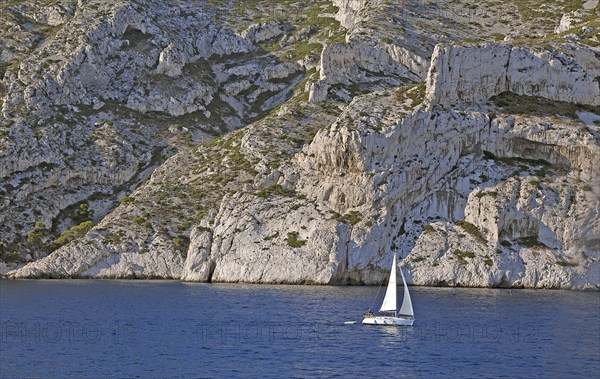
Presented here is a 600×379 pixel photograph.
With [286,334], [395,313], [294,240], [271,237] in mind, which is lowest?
[286,334]

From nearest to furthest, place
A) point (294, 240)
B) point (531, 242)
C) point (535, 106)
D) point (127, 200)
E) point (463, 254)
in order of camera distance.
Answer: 1. point (463, 254)
2. point (531, 242)
3. point (294, 240)
4. point (535, 106)
5. point (127, 200)

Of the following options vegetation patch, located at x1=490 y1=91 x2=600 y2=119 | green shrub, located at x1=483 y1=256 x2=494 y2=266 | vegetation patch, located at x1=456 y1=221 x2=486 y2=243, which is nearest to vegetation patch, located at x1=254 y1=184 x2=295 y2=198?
vegetation patch, located at x1=456 y1=221 x2=486 y2=243

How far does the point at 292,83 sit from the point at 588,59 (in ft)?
223

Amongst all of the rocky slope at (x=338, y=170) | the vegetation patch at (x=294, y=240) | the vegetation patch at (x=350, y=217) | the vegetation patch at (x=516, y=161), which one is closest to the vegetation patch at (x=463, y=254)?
the rocky slope at (x=338, y=170)

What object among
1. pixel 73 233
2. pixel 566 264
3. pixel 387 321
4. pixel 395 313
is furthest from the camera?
pixel 73 233

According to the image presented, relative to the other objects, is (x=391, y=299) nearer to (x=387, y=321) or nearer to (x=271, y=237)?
(x=387, y=321)

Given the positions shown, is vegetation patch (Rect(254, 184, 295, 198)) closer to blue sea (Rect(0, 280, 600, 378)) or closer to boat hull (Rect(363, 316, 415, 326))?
blue sea (Rect(0, 280, 600, 378))

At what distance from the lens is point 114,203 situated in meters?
147

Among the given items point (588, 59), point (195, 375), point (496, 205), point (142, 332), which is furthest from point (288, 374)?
point (588, 59)

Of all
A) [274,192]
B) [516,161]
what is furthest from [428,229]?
[274,192]

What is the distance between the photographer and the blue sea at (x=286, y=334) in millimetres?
58625

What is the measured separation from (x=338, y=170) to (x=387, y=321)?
4377 cm

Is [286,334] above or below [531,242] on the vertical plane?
below

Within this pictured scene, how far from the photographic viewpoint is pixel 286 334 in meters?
73.6
